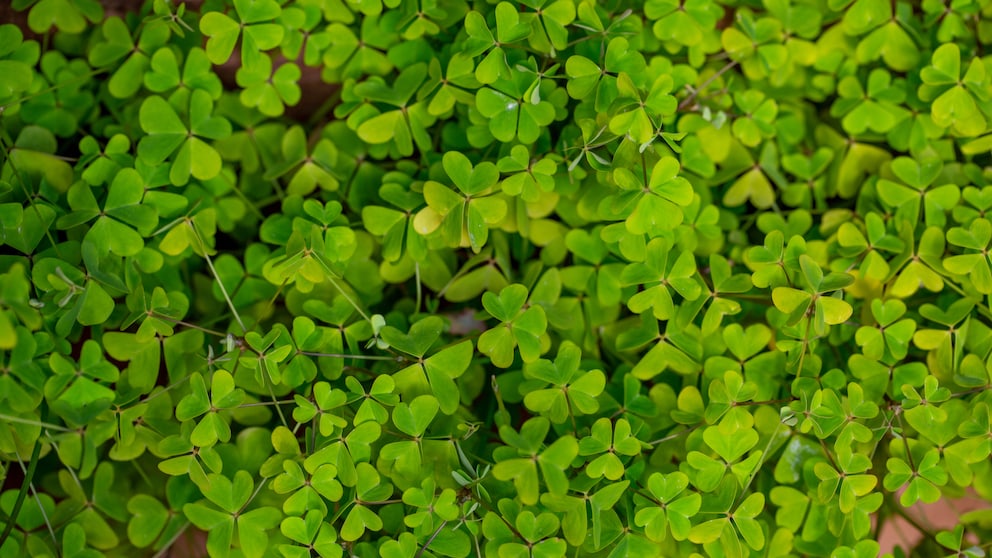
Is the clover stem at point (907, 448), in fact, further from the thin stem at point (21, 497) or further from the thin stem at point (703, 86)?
the thin stem at point (21, 497)

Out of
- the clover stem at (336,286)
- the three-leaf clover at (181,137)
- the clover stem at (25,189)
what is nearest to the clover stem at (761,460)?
the clover stem at (336,286)

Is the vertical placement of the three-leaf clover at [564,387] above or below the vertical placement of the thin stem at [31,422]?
below

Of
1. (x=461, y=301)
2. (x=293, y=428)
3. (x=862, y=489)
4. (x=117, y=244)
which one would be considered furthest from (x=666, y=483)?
(x=117, y=244)

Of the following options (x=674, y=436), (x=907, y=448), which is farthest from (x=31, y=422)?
(x=907, y=448)

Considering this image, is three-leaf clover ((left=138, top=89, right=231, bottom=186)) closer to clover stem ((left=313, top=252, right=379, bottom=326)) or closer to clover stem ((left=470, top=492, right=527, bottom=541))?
clover stem ((left=313, top=252, right=379, bottom=326))

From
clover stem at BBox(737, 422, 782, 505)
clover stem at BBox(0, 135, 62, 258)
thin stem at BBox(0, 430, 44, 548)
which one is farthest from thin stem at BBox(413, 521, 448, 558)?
clover stem at BBox(0, 135, 62, 258)

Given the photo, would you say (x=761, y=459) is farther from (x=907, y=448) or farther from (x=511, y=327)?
(x=511, y=327)

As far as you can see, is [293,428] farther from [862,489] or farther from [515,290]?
[862,489]

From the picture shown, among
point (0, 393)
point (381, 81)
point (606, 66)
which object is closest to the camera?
point (0, 393)
